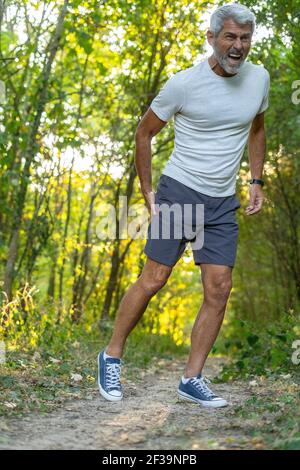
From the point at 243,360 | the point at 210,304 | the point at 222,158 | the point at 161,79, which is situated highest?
the point at 161,79

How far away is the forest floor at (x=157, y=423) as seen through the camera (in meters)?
3.35

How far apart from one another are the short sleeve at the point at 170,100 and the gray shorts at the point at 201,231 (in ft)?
1.20

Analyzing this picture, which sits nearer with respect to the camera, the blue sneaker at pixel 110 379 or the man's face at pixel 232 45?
the man's face at pixel 232 45

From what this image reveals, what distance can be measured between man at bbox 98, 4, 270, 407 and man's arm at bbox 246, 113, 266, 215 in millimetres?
206

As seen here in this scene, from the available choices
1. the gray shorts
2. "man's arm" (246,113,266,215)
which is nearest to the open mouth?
"man's arm" (246,113,266,215)

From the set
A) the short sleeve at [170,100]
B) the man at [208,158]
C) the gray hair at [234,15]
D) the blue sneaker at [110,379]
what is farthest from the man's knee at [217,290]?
the gray hair at [234,15]

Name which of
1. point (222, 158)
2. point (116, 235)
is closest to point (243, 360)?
point (222, 158)

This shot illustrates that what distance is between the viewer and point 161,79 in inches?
435

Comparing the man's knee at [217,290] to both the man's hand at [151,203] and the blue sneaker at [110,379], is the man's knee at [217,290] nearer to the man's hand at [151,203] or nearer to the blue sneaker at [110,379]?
the man's hand at [151,203]

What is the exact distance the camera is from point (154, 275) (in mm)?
4555

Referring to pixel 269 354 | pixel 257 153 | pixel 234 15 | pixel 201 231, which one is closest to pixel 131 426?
pixel 201 231
